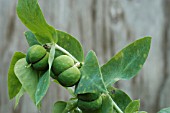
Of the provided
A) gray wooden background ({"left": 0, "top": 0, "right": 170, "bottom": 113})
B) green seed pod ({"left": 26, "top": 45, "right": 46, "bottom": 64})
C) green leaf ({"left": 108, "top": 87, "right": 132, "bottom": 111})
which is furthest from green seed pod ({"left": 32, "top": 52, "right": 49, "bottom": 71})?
gray wooden background ({"left": 0, "top": 0, "right": 170, "bottom": 113})

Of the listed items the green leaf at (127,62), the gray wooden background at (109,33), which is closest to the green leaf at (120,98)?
the green leaf at (127,62)

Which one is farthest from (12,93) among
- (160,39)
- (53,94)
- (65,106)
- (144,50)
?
(160,39)

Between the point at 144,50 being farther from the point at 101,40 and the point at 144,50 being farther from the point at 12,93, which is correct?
the point at 101,40

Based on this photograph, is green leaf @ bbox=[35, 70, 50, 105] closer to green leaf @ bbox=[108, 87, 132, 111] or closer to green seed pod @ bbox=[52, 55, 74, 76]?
green seed pod @ bbox=[52, 55, 74, 76]

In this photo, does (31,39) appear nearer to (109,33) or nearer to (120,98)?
(120,98)

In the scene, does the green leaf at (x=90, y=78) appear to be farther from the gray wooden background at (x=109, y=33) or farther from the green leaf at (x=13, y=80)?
the gray wooden background at (x=109, y=33)

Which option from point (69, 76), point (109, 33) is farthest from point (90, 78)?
point (109, 33)
